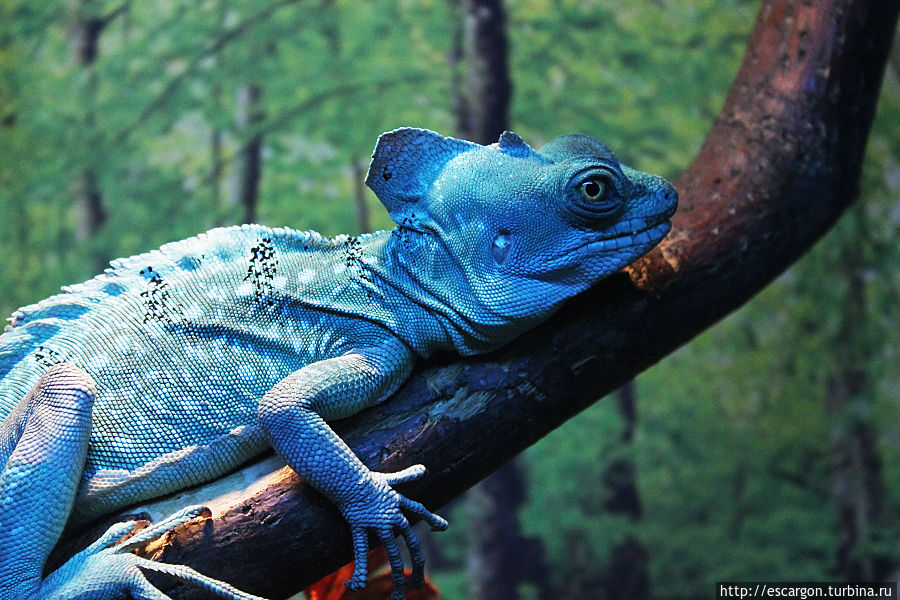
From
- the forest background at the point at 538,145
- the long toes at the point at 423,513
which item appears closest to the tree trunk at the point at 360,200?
the forest background at the point at 538,145

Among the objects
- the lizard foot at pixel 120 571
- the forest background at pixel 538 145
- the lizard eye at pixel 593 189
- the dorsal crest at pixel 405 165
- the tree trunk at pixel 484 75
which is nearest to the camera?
the lizard foot at pixel 120 571

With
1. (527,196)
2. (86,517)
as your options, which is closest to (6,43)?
(86,517)

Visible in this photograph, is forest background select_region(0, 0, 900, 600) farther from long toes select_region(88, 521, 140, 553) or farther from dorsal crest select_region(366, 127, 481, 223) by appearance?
long toes select_region(88, 521, 140, 553)

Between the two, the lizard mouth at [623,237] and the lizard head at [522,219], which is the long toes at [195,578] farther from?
the lizard mouth at [623,237]

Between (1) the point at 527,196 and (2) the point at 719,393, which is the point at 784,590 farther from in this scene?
(1) the point at 527,196

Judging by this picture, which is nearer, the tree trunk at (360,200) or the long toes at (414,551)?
the long toes at (414,551)

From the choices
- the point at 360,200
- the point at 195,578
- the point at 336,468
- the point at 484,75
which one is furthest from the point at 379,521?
the point at 484,75

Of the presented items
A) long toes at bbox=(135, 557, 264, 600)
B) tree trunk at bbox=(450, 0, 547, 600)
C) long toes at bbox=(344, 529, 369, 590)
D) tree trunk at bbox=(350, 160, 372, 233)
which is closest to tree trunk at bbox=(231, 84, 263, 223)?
tree trunk at bbox=(350, 160, 372, 233)
